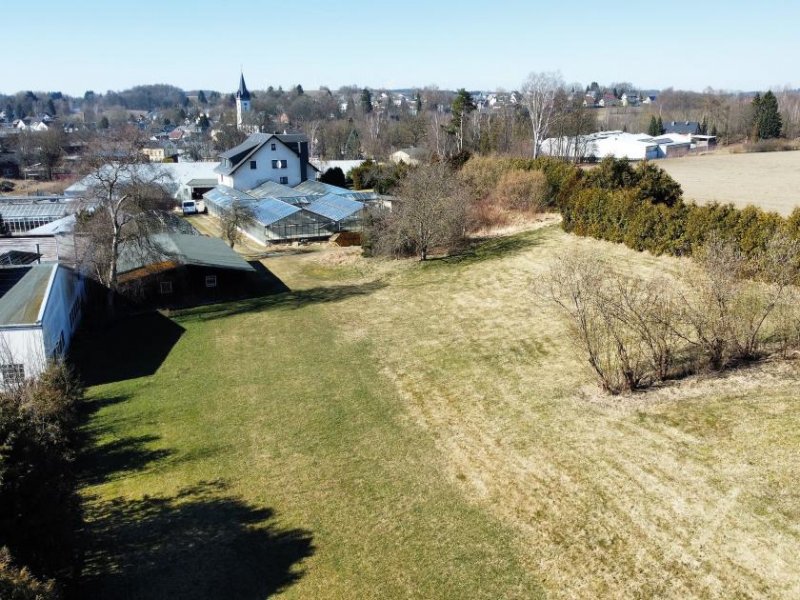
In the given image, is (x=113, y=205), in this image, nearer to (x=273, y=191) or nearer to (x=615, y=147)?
(x=273, y=191)

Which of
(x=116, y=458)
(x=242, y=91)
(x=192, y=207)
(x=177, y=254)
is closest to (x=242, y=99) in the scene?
(x=242, y=91)

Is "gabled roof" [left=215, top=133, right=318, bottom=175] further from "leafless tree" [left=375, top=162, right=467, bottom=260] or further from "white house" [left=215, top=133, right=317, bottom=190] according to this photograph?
"leafless tree" [left=375, top=162, right=467, bottom=260]

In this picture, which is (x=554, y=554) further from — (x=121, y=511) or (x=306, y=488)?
(x=121, y=511)

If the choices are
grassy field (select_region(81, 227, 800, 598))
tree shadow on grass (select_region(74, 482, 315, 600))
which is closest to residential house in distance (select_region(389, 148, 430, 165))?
grassy field (select_region(81, 227, 800, 598))

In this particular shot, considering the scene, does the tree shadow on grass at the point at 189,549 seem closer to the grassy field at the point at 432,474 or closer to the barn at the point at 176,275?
the grassy field at the point at 432,474

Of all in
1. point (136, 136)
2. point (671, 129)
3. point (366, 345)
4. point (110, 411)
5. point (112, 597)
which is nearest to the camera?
point (112, 597)

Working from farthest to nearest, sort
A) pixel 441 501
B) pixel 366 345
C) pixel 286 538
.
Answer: pixel 366 345 < pixel 441 501 < pixel 286 538

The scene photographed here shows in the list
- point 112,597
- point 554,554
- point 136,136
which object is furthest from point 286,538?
point 136,136

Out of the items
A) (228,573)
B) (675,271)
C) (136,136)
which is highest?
(136,136)
